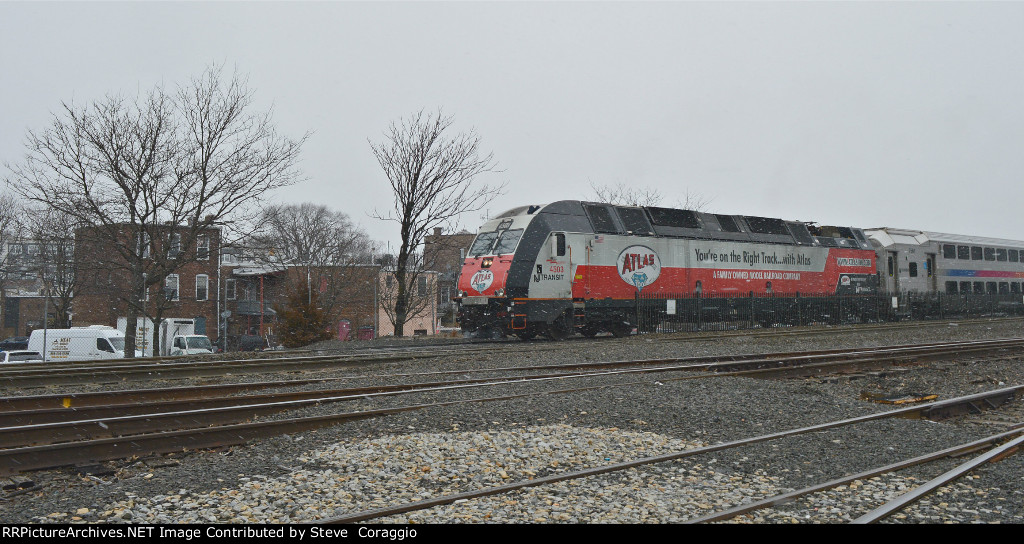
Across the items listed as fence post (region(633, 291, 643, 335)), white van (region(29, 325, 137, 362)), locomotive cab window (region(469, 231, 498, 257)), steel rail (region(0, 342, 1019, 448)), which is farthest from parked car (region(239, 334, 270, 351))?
steel rail (region(0, 342, 1019, 448))

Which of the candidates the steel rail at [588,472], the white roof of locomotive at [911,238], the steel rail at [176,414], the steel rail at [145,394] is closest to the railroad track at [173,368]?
the steel rail at [145,394]

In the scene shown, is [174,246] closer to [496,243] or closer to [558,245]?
[496,243]

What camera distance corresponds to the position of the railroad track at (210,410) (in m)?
5.83

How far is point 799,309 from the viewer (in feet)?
81.9

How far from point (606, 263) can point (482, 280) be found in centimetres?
375

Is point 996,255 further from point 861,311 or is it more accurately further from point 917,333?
point 917,333

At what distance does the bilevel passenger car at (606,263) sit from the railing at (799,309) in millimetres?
293

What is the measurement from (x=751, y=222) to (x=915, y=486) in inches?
773

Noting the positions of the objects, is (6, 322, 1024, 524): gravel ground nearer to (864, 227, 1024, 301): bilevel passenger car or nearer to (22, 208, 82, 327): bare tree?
(22, 208, 82, 327): bare tree

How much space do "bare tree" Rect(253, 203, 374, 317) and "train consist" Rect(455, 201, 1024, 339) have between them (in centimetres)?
2123

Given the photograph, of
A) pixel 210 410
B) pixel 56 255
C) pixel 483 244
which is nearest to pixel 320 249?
pixel 56 255

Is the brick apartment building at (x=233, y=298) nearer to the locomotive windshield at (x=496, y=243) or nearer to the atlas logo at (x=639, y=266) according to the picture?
the locomotive windshield at (x=496, y=243)

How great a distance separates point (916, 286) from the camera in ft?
97.6

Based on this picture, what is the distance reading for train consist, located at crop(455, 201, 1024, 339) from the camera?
17.9 meters
